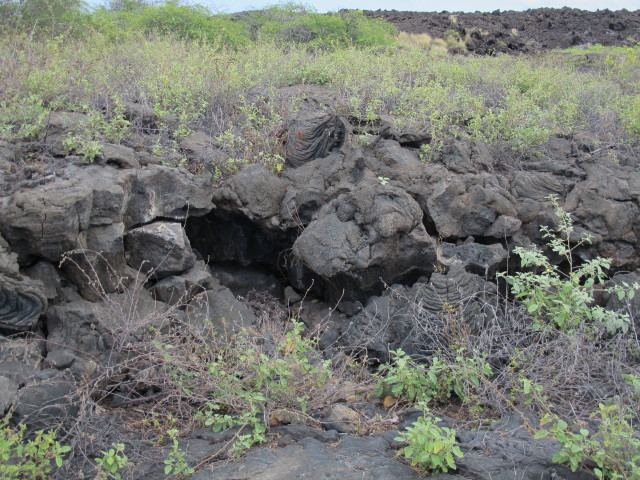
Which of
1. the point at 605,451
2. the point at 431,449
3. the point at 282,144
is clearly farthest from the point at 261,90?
the point at 605,451

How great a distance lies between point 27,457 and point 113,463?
0.48 meters

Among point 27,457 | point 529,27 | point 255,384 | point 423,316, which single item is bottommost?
point 27,457

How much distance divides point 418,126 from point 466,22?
60.2 ft

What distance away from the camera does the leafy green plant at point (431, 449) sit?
311cm

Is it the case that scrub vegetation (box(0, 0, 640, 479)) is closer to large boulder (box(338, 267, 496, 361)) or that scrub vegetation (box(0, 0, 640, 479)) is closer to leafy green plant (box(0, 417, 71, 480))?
leafy green plant (box(0, 417, 71, 480))

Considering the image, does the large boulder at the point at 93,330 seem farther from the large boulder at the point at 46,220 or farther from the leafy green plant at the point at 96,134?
the leafy green plant at the point at 96,134

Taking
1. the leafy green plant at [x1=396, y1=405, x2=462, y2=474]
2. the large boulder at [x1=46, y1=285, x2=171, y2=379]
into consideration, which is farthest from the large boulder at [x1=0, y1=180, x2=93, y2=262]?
the leafy green plant at [x1=396, y1=405, x2=462, y2=474]

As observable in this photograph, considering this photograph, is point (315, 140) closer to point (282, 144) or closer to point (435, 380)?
point (282, 144)

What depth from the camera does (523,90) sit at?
9125 mm

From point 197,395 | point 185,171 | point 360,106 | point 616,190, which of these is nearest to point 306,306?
point 185,171

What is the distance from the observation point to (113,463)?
3.35 m

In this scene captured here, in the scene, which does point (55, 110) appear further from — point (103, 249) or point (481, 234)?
point (481, 234)

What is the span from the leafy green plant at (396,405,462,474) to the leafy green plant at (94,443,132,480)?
141cm

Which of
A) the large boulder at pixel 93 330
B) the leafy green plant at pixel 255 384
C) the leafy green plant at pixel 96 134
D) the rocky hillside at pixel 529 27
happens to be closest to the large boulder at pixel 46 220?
the large boulder at pixel 93 330
